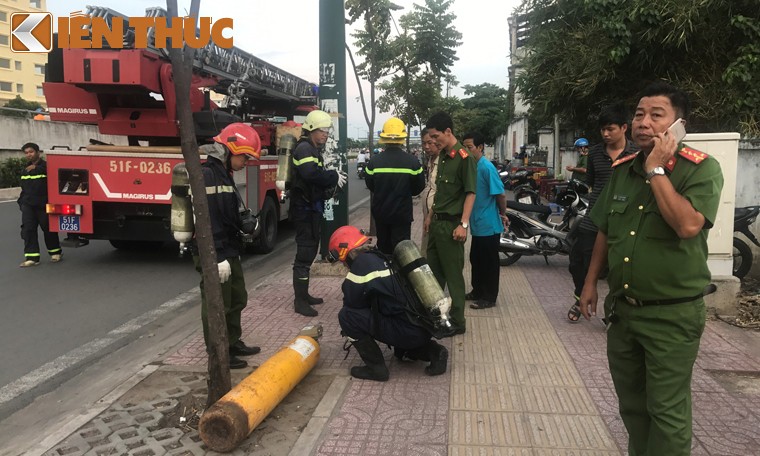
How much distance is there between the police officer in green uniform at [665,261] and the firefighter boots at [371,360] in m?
1.87

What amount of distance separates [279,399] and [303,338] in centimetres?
69

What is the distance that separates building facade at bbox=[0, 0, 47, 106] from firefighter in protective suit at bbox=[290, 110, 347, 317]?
62921mm

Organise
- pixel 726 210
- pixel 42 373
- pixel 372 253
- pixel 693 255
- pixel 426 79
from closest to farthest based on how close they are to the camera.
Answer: pixel 693 255, pixel 372 253, pixel 42 373, pixel 726 210, pixel 426 79

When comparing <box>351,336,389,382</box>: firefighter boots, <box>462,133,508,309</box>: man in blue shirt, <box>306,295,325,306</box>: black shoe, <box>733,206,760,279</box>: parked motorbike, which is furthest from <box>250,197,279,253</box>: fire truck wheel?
<box>733,206,760,279</box>: parked motorbike

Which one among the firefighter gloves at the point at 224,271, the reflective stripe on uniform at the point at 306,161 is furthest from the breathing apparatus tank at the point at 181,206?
the reflective stripe on uniform at the point at 306,161

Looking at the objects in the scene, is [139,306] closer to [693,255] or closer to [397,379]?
[397,379]

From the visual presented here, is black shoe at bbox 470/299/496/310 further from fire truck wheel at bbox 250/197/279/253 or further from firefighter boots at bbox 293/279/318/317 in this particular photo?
fire truck wheel at bbox 250/197/279/253

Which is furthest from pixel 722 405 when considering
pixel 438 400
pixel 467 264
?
pixel 467 264

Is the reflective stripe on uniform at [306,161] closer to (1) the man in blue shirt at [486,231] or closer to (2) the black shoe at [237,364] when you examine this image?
(1) the man in blue shirt at [486,231]

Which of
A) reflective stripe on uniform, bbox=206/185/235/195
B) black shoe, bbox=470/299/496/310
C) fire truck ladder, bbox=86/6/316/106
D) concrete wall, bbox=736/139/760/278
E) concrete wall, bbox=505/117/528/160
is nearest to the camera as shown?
reflective stripe on uniform, bbox=206/185/235/195

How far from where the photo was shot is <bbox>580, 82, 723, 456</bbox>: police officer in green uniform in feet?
7.47

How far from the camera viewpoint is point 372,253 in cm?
404

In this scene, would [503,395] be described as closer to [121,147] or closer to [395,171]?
[395,171]

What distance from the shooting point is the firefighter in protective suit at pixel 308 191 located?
551 cm
